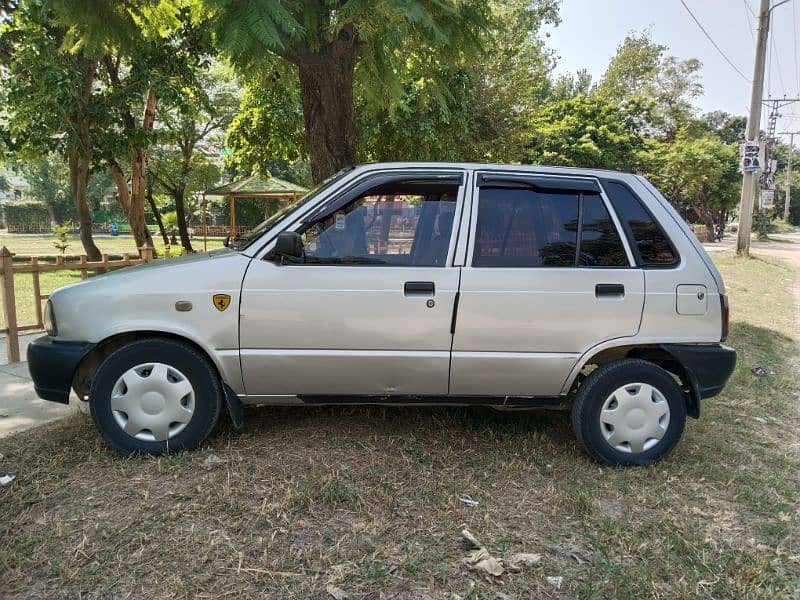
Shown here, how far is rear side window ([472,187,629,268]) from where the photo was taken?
3.77m

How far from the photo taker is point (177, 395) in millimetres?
3713

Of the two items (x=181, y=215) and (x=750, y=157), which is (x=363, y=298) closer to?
(x=750, y=157)

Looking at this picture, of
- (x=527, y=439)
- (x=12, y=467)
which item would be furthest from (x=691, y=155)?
(x=12, y=467)

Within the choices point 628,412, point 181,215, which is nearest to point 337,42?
point 628,412

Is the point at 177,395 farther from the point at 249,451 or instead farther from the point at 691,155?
the point at 691,155

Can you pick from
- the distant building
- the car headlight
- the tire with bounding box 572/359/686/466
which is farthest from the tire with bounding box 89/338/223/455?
the distant building

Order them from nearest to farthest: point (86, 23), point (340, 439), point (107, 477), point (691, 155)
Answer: point (107, 477), point (340, 439), point (86, 23), point (691, 155)

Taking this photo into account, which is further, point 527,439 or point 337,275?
point 527,439

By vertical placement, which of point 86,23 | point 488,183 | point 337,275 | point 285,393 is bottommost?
point 285,393

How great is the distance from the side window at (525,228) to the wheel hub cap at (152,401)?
2039mm

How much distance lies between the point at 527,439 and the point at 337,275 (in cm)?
185

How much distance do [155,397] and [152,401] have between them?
1.3 inches

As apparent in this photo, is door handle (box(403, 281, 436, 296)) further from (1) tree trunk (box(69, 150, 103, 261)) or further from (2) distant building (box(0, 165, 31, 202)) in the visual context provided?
(2) distant building (box(0, 165, 31, 202))

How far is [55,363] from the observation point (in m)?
3.70
